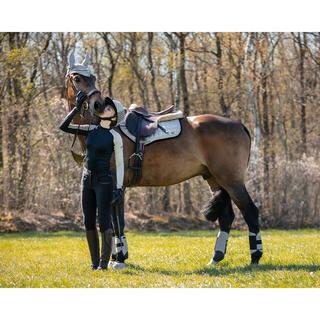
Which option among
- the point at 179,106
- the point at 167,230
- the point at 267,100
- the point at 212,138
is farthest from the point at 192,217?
the point at 212,138

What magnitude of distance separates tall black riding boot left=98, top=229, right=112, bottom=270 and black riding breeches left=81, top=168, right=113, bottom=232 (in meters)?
0.06

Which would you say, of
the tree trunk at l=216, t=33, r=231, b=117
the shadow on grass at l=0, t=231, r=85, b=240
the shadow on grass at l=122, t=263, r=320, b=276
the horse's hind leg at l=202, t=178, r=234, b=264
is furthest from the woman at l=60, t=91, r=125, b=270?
the tree trunk at l=216, t=33, r=231, b=117

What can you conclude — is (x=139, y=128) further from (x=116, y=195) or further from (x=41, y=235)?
(x=41, y=235)

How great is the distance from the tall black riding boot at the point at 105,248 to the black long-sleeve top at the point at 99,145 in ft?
1.91

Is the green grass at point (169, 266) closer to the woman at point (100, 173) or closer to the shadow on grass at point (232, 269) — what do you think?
the shadow on grass at point (232, 269)

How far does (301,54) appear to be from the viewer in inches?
703

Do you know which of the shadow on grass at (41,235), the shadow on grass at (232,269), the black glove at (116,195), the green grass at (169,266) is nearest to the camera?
the green grass at (169,266)

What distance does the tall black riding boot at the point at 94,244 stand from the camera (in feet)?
23.5

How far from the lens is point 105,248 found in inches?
278

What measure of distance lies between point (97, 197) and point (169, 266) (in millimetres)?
1415

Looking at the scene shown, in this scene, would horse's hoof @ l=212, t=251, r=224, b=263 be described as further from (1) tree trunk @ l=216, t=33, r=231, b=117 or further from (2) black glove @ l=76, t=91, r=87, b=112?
(1) tree trunk @ l=216, t=33, r=231, b=117

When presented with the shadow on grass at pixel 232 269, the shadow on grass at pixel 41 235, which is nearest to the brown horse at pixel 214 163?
the shadow on grass at pixel 232 269

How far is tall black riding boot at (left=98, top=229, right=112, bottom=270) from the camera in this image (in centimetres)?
704
